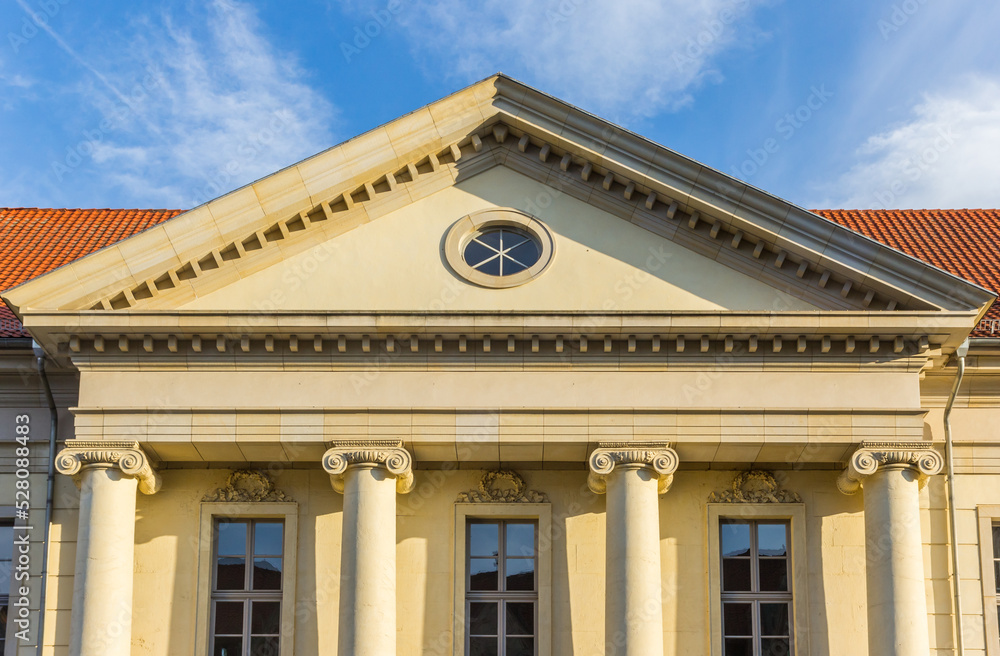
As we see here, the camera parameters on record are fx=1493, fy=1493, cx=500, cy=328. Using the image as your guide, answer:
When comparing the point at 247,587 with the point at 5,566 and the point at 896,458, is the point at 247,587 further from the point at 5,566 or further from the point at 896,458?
the point at 896,458

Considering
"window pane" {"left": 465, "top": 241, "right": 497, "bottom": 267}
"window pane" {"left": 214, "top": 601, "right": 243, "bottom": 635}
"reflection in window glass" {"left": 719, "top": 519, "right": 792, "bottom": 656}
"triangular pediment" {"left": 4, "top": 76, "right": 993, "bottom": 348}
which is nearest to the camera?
"triangular pediment" {"left": 4, "top": 76, "right": 993, "bottom": 348}

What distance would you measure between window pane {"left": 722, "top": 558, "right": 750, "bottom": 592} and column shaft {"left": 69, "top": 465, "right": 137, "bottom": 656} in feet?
25.9

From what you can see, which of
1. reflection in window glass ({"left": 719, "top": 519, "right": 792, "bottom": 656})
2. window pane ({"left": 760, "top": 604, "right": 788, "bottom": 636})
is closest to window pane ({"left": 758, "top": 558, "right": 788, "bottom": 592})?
reflection in window glass ({"left": 719, "top": 519, "right": 792, "bottom": 656})

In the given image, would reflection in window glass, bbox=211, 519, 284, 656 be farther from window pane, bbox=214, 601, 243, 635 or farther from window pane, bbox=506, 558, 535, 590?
window pane, bbox=506, 558, 535, 590

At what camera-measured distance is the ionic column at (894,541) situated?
61.2ft

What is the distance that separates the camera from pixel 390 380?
1970 centimetres

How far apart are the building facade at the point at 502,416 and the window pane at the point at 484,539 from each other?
0.14 feet

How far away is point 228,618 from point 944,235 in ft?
47.0

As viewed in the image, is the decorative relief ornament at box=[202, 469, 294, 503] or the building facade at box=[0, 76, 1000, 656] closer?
the building facade at box=[0, 76, 1000, 656]

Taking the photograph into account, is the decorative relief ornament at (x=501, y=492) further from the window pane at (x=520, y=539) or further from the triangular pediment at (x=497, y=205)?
the triangular pediment at (x=497, y=205)

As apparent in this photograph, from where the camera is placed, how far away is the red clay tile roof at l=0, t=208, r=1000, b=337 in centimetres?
2453

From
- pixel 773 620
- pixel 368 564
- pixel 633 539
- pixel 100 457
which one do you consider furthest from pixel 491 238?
pixel 773 620

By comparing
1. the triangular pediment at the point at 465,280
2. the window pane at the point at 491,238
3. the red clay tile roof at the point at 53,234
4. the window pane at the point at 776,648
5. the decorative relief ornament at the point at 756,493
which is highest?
the red clay tile roof at the point at 53,234

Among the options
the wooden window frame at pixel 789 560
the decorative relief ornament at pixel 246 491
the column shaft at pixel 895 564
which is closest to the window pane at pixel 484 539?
the decorative relief ornament at pixel 246 491
